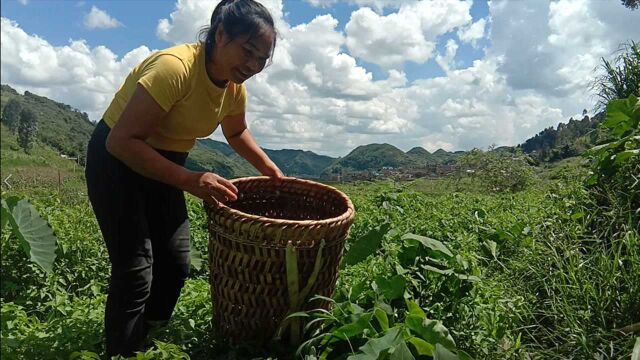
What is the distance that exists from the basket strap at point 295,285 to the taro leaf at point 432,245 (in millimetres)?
486

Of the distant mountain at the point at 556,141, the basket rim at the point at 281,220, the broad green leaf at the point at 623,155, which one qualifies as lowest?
the basket rim at the point at 281,220

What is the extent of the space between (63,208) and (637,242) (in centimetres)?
398

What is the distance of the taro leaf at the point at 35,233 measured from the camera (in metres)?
1.18

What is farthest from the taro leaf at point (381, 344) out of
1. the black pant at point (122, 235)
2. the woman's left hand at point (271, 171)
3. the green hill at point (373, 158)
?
the green hill at point (373, 158)

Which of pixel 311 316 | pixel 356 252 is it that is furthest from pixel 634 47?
pixel 311 316

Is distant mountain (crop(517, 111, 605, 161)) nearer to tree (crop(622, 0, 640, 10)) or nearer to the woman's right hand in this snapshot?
tree (crop(622, 0, 640, 10))

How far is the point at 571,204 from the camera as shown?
376 cm

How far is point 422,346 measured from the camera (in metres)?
1.88

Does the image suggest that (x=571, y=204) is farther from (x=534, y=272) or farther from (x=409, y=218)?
(x=409, y=218)

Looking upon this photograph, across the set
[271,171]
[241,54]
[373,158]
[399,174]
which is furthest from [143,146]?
[373,158]

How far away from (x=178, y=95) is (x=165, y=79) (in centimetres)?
9

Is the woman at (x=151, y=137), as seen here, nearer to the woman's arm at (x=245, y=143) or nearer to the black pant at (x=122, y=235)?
the black pant at (x=122, y=235)

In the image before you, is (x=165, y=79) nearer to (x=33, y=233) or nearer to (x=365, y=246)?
(x=33, y=233)

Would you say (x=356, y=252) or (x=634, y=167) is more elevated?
(x=634, y=167)
